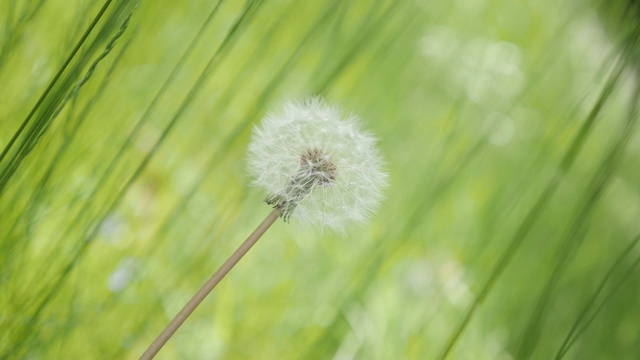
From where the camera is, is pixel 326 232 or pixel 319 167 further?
pixel 326 232

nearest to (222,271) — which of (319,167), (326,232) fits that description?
(319,167)

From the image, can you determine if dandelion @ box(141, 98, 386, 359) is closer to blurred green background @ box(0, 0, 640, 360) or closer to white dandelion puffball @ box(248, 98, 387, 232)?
white dandelion puffball @ box(248, 98, 387, 232)

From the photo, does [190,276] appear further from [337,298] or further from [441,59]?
[441,59]

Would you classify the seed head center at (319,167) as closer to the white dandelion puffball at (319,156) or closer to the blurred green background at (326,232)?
the white dandelion puffball at (319,156)

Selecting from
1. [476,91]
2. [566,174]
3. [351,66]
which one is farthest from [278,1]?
[566,174]

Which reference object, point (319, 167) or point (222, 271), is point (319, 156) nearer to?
point (319, 167)
